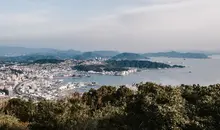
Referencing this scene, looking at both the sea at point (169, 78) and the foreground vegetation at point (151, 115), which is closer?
the foreground vegetation at point (151, 115)

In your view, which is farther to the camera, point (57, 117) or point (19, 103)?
point (19, 103)

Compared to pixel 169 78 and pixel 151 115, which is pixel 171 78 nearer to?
pixel 169 78

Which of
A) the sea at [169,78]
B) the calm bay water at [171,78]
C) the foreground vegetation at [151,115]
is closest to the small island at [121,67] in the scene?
the sea at [169,78]

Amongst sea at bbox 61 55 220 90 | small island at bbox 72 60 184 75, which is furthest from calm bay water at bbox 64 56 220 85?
small island at bbox 72 60 184 75

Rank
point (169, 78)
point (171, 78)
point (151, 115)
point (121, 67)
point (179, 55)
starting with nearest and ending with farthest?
point (151, 115), point (169, 78), point (171, 78), point (121, 67), point (179, 55)

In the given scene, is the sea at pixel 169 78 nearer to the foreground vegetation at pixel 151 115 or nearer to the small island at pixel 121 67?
the small island at pixel 121 67

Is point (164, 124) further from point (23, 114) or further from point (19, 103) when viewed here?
point (19, 103)

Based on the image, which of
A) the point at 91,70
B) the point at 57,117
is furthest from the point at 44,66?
the point at 57,117

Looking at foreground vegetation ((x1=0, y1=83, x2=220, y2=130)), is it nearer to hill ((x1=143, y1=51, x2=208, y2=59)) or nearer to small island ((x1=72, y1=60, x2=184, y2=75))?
small island ((x1=72, y1=60, x2=184, y2=75))

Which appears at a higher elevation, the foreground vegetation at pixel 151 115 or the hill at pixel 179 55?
the foreground vegetation at pixel 151 115

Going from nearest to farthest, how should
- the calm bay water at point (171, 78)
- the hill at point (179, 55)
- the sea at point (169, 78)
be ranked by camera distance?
the sea at point (169, 78) → the calm bay water at point (171, 78) → the hill at point (179, 55)

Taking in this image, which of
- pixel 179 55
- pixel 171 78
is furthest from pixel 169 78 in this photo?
pixel 179 55
